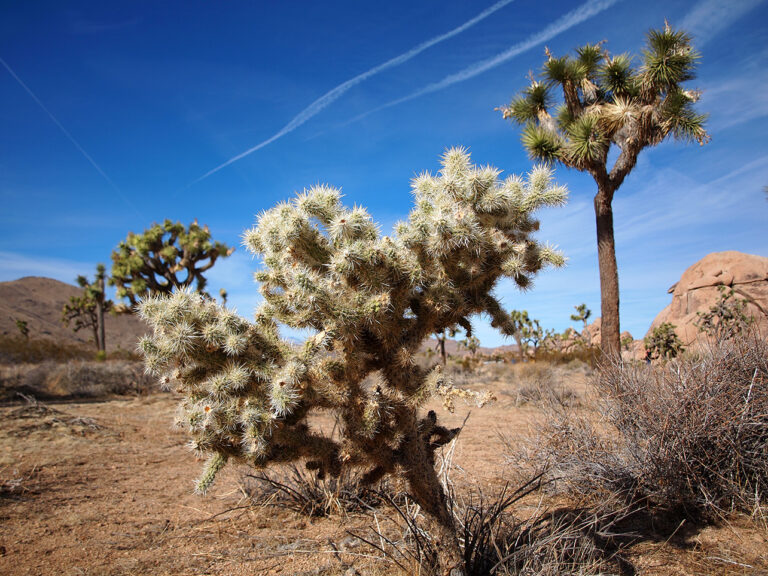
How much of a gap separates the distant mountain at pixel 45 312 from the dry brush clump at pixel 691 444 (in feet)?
173

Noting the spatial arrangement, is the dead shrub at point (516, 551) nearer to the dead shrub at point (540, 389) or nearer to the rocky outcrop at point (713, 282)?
the dead shrub at point (540, 389)

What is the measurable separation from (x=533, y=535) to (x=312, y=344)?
222 centimetres

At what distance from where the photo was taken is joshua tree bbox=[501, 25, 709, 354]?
11180 millimetres

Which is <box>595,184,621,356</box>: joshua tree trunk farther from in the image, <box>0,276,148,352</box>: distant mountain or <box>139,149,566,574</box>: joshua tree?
<box>0,276,148,352</box>: distant mountain

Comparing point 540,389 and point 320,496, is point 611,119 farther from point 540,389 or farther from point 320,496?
point 320,496

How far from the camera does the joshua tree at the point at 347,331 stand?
268 cm

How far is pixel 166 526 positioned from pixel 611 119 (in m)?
12.5

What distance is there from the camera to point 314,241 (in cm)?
301

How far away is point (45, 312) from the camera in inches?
2384

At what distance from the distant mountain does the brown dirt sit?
4754 centimetres

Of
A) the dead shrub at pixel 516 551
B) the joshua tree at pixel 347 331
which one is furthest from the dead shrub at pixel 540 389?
the joshua tree at pixel 347 331

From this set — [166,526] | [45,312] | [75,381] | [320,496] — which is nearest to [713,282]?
[320,496]

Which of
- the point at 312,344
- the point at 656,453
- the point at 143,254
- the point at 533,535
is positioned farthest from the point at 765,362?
the point at 143,254

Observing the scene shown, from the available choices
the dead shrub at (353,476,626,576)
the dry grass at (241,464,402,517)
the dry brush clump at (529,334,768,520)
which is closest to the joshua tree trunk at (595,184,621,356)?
the dry brush clump at (529,334,768,520)
